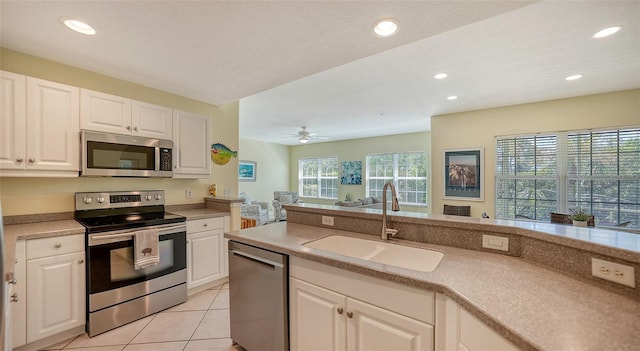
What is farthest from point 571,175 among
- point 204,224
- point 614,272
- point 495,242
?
point 204,224

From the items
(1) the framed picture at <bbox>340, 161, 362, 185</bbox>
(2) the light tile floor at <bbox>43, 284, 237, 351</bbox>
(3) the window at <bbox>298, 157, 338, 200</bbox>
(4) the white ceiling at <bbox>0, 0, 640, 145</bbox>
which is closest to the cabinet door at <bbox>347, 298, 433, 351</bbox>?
(2) the light tile floor at <bbox>43, 284, 237, 351</bbox>

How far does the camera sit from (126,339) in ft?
6.79

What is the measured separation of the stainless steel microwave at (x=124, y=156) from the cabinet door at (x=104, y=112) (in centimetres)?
11

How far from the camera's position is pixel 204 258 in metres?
2.83

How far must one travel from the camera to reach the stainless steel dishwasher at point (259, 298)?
5.11ft

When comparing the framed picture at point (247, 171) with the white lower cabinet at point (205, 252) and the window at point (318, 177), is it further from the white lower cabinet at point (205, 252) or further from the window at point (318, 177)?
the white lower cabinet at point (205, 252)

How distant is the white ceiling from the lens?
1572mm

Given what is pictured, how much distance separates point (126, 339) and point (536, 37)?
4313 millimetres

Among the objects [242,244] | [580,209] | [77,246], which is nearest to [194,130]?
[77,246]

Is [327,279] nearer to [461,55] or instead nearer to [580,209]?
[461,55]

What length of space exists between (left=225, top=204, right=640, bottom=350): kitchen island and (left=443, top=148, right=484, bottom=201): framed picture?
3658 mm

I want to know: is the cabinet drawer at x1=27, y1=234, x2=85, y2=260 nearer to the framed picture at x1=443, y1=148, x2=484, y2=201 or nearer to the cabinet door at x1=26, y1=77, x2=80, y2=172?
the cabinet door at x1=26, y1=77, x2=80, y2=172

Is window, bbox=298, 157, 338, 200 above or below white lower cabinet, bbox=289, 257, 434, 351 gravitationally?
above

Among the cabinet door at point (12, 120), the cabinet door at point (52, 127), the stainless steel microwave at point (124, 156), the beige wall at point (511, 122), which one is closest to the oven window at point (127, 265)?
the stainless steel microwave at point (124, 156)
